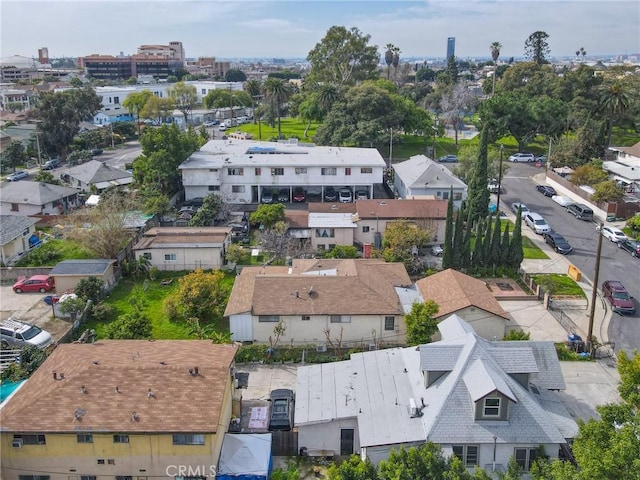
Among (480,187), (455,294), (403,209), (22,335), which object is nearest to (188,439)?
(22,335)

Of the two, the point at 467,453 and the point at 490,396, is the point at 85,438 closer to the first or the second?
the point at 467,453

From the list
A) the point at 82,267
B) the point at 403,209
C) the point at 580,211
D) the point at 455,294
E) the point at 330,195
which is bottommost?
the point at 82,267

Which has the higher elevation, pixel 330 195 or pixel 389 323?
pixel 330 195

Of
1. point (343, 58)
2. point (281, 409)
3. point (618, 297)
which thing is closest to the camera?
point (281, 409)

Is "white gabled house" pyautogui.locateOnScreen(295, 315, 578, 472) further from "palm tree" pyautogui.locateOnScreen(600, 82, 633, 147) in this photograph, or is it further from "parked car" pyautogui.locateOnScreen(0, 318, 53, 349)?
"palm tree" pyautogui.locateOnScreen(600, 82, 633, 147)

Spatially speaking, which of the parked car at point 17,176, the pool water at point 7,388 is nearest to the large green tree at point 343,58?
the parked car at point 17,176

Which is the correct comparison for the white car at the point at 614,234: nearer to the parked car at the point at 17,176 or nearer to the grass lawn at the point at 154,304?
the grass lawn at the point at 154,304
